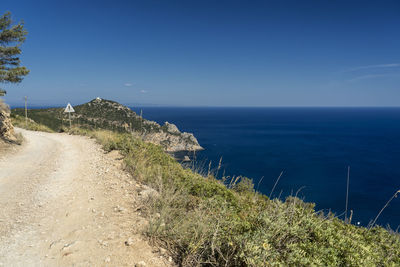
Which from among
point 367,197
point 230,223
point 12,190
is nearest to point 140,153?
point 12,190

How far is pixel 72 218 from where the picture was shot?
4.34 metres

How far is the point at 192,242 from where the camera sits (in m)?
3.11

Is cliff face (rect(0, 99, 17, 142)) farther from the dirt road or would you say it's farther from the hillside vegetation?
the hillside vegetation

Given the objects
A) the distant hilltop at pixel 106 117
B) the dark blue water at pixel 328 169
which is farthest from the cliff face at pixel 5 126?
the distant hilltop at pixel 106 117

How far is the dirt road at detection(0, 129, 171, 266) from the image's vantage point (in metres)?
3.13

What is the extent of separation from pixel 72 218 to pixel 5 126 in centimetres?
1375

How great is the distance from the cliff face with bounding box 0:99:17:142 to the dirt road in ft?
22.6

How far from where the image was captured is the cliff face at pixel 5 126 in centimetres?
1320

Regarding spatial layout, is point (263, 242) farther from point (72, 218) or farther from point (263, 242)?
point (72, 218)

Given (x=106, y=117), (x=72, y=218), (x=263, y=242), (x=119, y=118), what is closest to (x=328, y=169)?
(x=119, y=118)

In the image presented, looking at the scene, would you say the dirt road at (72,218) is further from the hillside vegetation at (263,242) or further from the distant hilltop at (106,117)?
the distant hilltop at (106,117)

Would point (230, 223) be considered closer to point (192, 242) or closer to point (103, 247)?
point (192, 242)

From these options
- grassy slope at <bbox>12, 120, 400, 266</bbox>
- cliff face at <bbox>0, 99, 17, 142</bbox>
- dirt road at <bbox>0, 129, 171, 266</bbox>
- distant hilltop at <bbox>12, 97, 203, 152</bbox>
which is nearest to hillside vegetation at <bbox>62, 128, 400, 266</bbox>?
grassy slope at <bbox>12, 120, 400, 266</bbox>

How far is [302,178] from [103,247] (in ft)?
219
